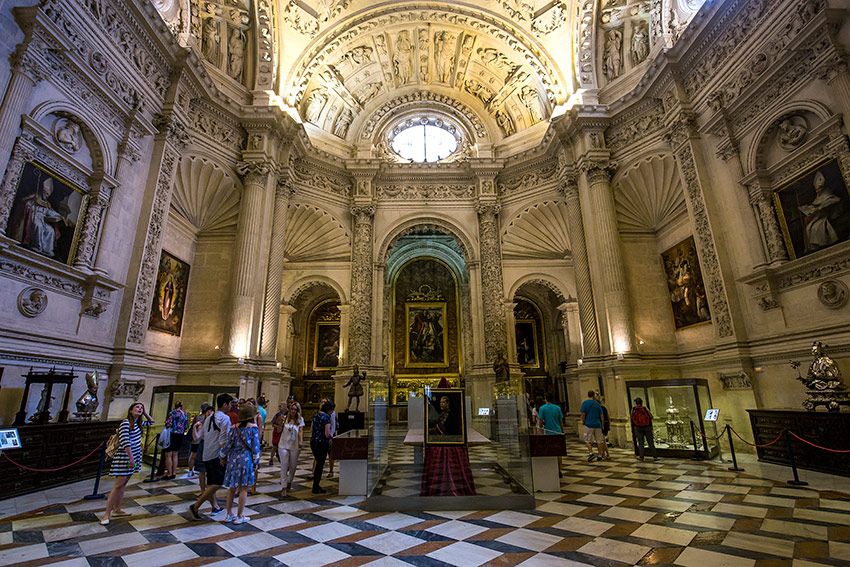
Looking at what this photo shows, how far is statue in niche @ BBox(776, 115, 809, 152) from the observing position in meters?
7.91

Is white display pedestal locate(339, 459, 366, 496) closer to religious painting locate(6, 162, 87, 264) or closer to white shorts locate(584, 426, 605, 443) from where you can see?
white shorts locate(584, 426, 605, 443)

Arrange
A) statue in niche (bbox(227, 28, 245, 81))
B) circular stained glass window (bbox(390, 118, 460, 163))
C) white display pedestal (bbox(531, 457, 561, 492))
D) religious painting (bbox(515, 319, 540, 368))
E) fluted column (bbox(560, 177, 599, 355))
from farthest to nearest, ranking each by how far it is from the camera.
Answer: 1. religious painting (bbox(515, 319, 540, 368))
2. circular stained glass window (bbox(390, 118, 460, 163))
3. statue in niche (bbox(227, 28, 245, 81))
4. fluted column (bbox(560, 177, 599, 355))
5. white display pedestal (bbox(531, 457, 561, 492))

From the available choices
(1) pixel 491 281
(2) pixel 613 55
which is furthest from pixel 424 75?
(1) pixel 491 281

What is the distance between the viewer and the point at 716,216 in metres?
9.83

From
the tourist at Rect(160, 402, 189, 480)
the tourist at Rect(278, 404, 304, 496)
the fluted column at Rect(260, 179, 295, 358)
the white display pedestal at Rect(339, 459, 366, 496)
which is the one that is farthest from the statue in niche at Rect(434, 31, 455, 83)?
the white display pedestal at Rect(339, 459, 366, 496)

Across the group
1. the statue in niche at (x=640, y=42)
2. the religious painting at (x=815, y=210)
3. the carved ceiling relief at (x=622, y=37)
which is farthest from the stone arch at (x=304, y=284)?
the religious painting at (x=815, y=210)

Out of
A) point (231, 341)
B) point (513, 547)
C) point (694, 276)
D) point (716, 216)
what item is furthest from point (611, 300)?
point (231, 341)

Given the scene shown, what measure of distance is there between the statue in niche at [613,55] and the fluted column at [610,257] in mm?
3340

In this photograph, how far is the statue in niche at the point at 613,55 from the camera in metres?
13.5

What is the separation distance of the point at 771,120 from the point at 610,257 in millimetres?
4905

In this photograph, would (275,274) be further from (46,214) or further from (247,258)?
(46,214)

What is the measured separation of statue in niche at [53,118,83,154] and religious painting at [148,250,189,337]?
11.5 ft

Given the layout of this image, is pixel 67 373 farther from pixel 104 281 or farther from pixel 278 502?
pixel 278 502

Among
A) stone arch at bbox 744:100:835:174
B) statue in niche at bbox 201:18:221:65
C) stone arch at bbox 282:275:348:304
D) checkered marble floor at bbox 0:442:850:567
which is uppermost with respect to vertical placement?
statue in niche at bbox 201:18:221:65
